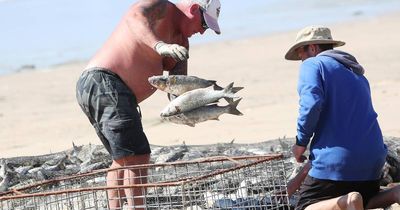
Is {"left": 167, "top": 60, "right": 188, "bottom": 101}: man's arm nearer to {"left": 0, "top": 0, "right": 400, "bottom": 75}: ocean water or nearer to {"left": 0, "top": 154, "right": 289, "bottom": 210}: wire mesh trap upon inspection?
{"left": 0, "top": 154, "right": 289, "bottom": 210}: wire mesh trap

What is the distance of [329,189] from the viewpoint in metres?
6.00

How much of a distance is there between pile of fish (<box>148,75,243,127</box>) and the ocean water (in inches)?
879

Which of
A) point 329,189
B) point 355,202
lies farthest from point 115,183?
point 355,202

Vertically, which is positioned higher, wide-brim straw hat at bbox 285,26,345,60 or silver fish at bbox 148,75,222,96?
wide-brim straw hat at bbox 285,26,345,60

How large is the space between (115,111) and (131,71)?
31 cm

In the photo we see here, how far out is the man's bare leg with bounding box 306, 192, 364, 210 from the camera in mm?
5719

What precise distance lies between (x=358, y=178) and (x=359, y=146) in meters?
0.21

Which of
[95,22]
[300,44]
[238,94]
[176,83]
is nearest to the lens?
[176,83]

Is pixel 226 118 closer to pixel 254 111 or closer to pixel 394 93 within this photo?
pixel 254 111

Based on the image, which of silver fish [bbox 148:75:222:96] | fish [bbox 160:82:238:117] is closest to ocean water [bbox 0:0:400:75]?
silver fish [bbox 148:75:222:96]

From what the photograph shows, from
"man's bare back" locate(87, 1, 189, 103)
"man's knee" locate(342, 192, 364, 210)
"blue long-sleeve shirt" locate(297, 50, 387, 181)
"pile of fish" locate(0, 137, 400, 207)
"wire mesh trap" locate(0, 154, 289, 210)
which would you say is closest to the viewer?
"man's knee" locate(342, 192, 364, 210)

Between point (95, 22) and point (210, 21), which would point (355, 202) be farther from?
point (95, 22)

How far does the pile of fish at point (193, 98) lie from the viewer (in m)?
5.94

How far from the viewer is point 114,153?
6477mm
